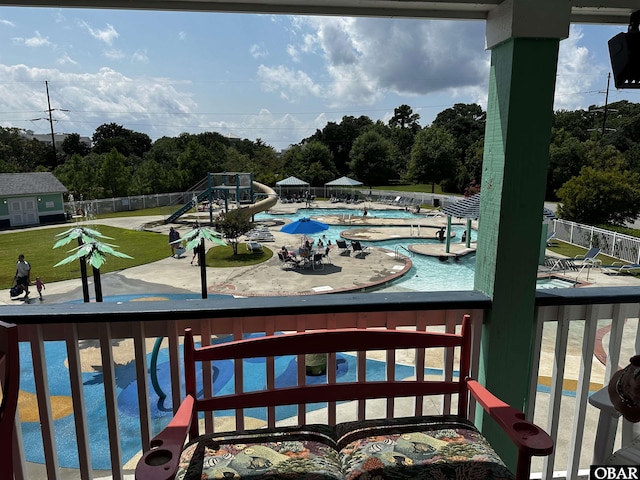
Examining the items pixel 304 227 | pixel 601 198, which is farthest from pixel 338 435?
pixel 601 198

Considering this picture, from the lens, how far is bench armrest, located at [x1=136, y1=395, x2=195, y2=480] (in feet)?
3.39

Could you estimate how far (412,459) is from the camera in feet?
4.42

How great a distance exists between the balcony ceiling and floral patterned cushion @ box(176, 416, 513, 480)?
1.68 metres

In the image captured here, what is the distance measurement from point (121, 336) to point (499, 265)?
1617mm

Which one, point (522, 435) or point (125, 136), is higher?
point (125, 136)

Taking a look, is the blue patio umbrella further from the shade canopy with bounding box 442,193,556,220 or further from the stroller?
the stroller

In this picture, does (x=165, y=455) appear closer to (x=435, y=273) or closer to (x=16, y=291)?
(x=16, y=291)

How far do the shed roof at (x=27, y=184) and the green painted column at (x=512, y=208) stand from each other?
29407 mm

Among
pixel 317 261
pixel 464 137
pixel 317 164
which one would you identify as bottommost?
pixel 317 261

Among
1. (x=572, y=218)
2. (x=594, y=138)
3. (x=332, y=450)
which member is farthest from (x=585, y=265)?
(x=594, y=138)

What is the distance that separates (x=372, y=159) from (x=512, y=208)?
4453 cm

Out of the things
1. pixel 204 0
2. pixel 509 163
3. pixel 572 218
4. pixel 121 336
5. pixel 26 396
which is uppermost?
pixel 204 0

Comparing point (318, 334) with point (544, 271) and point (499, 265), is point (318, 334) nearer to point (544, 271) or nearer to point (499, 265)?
point (499, 265)

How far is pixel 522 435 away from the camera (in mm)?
1197
